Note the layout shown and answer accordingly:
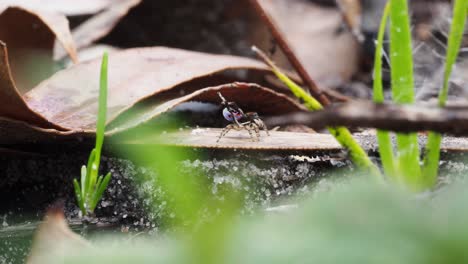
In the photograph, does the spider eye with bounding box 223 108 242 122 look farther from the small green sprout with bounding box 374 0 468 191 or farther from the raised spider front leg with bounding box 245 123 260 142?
the small green sprout with bounding box 374 0 468 191

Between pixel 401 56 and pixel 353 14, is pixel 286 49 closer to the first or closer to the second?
pixel 401 56

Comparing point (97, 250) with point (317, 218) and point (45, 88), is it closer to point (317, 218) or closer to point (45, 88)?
point (317, 218)

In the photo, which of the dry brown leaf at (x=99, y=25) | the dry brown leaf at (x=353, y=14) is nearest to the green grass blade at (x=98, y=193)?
the dry brown leaf at (x=99, y=25)

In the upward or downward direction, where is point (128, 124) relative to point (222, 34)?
upward

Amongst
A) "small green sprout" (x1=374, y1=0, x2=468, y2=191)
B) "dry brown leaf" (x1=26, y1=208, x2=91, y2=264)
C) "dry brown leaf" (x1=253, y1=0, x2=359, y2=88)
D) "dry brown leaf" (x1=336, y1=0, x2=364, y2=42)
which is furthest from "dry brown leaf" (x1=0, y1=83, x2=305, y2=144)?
"dry brown leaf" (x1=336, y1=0, x2=364, y2=42)

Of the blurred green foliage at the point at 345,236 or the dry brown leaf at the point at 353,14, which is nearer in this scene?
the blurred green foliage at the point at 345,236

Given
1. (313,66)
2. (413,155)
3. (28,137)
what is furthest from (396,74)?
(313,66)

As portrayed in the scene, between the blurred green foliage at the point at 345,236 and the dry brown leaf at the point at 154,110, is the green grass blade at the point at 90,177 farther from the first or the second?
the blurred green foliage at the point at 345,236
